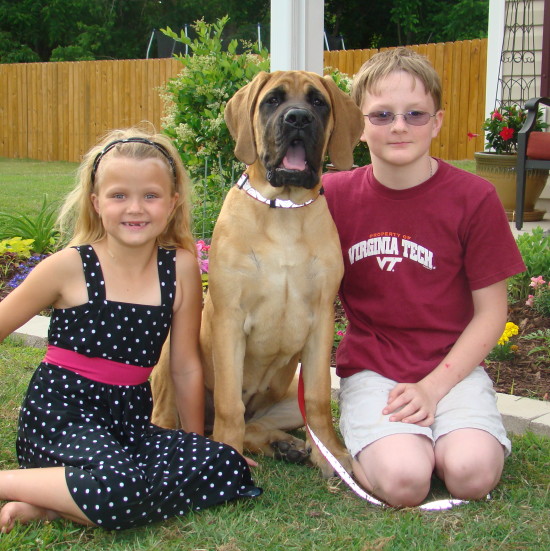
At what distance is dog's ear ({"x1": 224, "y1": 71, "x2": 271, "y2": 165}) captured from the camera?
10.3 ft

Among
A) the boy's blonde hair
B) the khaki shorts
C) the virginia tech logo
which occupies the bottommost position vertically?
the khaki shorts

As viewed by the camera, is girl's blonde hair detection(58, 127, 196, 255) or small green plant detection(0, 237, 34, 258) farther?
small green plant detection(0, 237, 34, 258)

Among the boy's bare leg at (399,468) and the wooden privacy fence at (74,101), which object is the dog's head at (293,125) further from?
the wooden privacy fence at (74,101)

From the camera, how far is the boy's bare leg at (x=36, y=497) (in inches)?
98.9

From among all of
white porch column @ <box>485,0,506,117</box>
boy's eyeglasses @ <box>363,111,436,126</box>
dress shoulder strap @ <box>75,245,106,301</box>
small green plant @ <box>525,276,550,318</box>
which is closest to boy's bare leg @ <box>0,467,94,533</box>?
dress shoulder strap @ <box>75,245,106,301</box>

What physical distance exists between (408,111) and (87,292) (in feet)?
4.64

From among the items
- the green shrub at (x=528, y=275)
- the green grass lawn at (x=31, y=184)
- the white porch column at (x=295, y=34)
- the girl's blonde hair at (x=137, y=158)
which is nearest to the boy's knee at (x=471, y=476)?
the girl's blonde hair at (x=137, y=158)

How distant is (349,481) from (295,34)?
3.60m

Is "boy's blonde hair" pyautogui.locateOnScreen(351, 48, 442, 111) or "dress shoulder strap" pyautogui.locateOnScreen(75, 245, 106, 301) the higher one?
"boy's blonde hair" pyautogui.locateOnScreen(351, 48, 442, 111)

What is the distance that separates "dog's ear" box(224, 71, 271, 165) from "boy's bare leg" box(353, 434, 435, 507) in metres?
1.21

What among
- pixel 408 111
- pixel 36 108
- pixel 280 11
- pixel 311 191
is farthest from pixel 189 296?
pixel 36 108

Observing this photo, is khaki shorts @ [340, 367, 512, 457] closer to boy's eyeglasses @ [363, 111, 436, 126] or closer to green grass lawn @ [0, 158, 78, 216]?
boy's eyeglasses @ [363, 111, 436, 126]

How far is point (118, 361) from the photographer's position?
2.92m

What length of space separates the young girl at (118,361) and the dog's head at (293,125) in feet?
1.09
